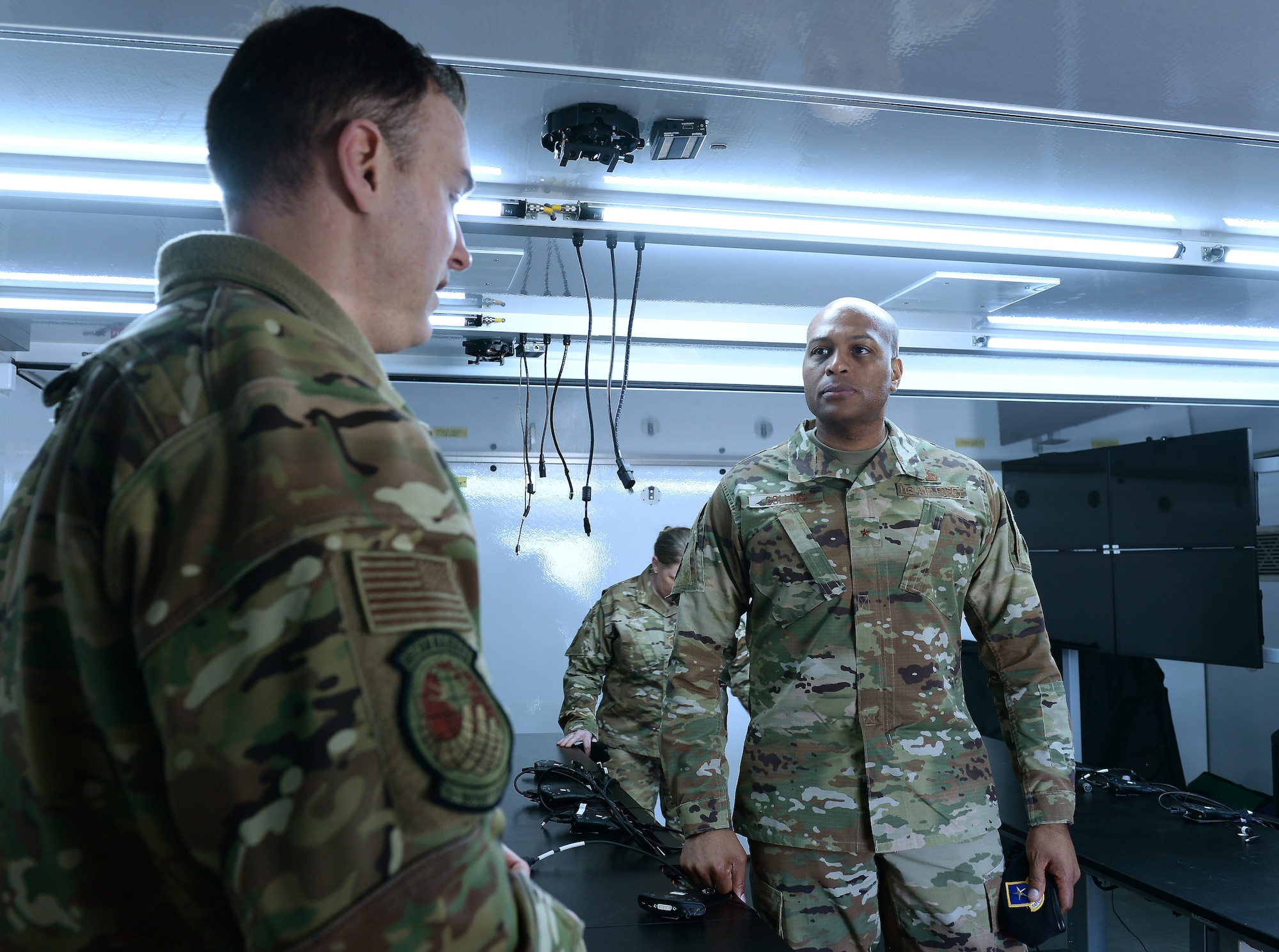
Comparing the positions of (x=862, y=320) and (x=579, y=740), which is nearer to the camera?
(x=862, y=320)

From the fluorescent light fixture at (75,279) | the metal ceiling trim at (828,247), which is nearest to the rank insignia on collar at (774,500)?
the metal ceiling trim at (828,247)

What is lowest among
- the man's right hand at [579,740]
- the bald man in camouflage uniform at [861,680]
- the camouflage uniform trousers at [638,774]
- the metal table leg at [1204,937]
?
the camouflage uniform trousers at [638,774]

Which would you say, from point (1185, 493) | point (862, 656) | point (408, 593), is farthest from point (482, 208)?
point (1185, 493)

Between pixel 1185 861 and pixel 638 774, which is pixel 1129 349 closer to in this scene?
pixel 1185 861

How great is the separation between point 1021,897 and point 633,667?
2.52m

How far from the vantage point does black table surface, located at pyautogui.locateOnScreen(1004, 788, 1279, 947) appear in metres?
2.04

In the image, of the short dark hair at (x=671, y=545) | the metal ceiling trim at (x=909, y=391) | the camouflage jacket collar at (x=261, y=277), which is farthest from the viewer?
A: the short dark hair at (x=671, y=545)

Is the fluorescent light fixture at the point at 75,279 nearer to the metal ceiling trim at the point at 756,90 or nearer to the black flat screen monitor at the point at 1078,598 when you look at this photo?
the metal ceiling trim at the point at 756,90

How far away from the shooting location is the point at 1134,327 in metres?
3.67

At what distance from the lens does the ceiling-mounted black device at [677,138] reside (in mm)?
1802

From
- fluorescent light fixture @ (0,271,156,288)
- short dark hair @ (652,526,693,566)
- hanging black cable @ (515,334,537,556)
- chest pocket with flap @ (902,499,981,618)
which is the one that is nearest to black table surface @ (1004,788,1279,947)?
chest pocket with flap @ (902,499,981,618)

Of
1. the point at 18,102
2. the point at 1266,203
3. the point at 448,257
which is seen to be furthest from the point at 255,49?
the point at 1266,203

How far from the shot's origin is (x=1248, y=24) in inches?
59.8

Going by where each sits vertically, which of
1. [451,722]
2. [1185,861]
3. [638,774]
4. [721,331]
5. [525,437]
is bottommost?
[638,774]
